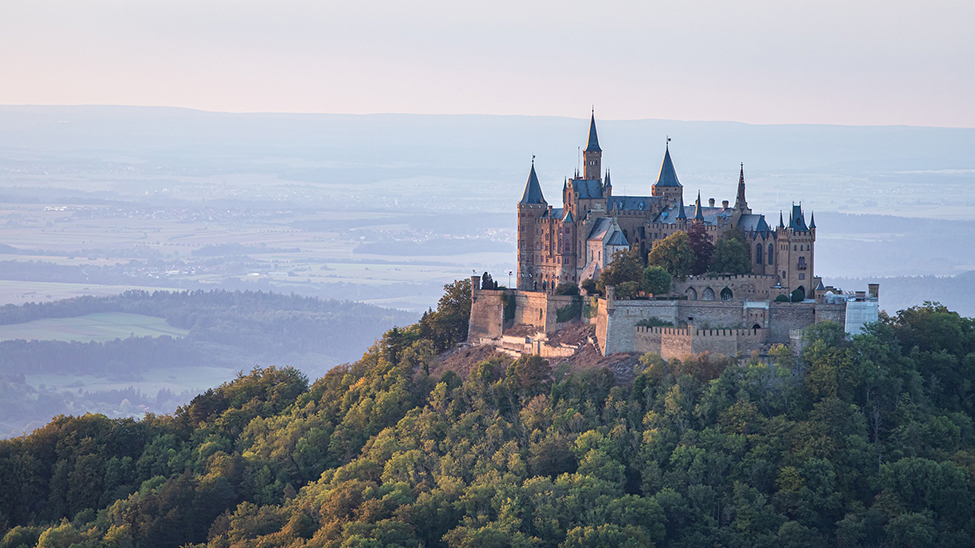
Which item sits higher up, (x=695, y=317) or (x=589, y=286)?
(x=589, y=286)

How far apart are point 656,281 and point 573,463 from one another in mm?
12678

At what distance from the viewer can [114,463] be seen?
→ 89.1 meters

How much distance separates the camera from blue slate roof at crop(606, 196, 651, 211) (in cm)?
9425

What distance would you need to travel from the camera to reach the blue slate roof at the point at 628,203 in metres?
94.2

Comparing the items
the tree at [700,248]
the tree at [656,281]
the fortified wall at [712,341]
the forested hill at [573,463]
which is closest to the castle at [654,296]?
the fortified wall at [712,341]

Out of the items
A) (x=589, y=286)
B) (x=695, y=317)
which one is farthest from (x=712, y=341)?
(x=589, y=286)

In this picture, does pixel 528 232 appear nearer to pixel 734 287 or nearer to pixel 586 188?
pixel 586 188

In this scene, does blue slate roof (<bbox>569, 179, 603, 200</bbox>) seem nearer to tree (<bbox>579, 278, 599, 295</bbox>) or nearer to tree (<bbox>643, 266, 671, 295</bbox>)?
tree (<bbox>579, 278, 599, 295</bbox>)

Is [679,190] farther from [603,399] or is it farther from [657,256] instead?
[603,399]

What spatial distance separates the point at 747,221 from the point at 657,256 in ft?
22.3

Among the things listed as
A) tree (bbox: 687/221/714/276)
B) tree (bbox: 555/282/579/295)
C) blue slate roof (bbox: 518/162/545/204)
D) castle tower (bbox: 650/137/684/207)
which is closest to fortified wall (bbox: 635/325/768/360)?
tree (bbox: 687/221/714/276)

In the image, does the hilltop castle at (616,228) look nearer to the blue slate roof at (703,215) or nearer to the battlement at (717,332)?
the blue slate roof at (703,215)

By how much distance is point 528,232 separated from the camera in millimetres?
96312

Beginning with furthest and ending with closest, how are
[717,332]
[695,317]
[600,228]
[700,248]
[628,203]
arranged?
1. [628,203]
2. [600,228]
3. [700,248]
4. [695,317]
5. [717,332]
